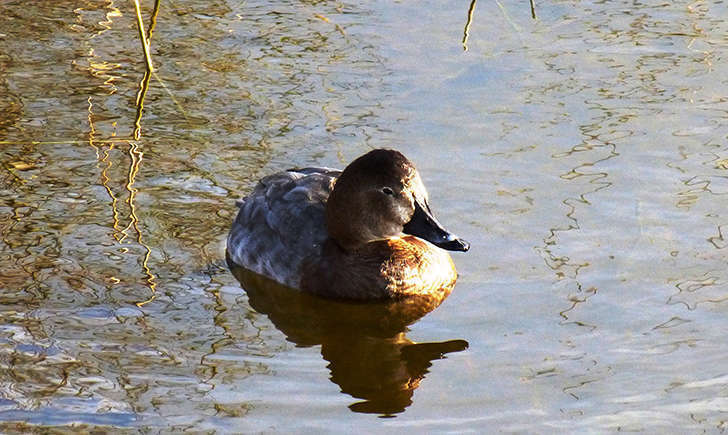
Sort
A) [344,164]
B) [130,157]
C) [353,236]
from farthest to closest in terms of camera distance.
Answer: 1. [130,157]
2. [344,164]
3. [353,236]

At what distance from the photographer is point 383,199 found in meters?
8.29

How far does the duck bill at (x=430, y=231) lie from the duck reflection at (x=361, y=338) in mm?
365

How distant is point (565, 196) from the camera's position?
8.99 metres

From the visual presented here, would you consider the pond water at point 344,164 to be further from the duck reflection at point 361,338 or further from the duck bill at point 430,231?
the duck bill at point 430,231

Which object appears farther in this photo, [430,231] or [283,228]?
[283,228]

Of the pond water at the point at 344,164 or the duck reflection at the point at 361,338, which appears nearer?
the pond water at the point at 344,164

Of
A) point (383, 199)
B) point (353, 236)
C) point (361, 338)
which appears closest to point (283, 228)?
point (353, 236)

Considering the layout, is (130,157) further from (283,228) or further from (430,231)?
(430,231)

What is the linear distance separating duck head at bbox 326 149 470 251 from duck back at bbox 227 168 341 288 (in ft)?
0.92

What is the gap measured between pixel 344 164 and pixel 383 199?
139cm

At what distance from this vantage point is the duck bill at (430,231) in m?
8.07

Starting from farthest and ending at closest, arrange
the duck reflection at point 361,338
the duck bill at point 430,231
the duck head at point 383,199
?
the duck head at point 383,199 → the duck bill at point 430,231 → the duck reflection at point 361,338

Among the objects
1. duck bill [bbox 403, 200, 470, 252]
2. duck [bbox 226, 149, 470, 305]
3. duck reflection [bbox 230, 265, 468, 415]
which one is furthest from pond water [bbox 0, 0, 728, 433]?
duck bill [bbox 403, 200, 470, 252]

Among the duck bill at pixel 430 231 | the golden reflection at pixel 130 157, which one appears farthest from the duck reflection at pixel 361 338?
the golden reflection at pixel 130 157
